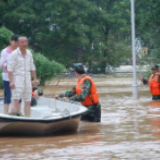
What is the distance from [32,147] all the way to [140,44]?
1749 centimetres

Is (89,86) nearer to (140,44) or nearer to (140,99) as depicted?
(140,99)

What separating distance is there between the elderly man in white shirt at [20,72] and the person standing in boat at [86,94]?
146 cm

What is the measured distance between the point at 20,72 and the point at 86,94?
179 cm

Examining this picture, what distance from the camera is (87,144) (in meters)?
11.0

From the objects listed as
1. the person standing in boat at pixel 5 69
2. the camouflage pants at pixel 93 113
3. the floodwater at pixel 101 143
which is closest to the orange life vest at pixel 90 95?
the camouflage pants at pixel 93 113

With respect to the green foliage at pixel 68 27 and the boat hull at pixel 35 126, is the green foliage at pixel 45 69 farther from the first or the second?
the boat hull at pixel 35 126

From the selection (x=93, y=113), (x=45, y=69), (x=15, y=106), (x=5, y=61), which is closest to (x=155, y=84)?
(x=93, y=113)

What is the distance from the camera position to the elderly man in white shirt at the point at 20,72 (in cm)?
1205

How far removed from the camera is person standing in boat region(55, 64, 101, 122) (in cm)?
1334

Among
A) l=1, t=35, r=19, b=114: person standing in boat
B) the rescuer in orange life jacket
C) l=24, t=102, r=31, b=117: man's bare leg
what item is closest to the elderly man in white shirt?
l=24, t=102, r=31, b=117: man's bare leg

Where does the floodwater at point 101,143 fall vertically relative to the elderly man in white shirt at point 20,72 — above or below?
below

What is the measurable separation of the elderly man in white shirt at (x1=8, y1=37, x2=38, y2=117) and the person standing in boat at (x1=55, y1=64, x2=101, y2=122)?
4.79 ft

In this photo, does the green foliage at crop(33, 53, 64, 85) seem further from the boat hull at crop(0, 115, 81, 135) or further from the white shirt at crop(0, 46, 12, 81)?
the boat hull at crop(0, 115, 81, 135)

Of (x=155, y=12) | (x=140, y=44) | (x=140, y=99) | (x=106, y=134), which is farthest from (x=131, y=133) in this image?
(x=140, y=44)
